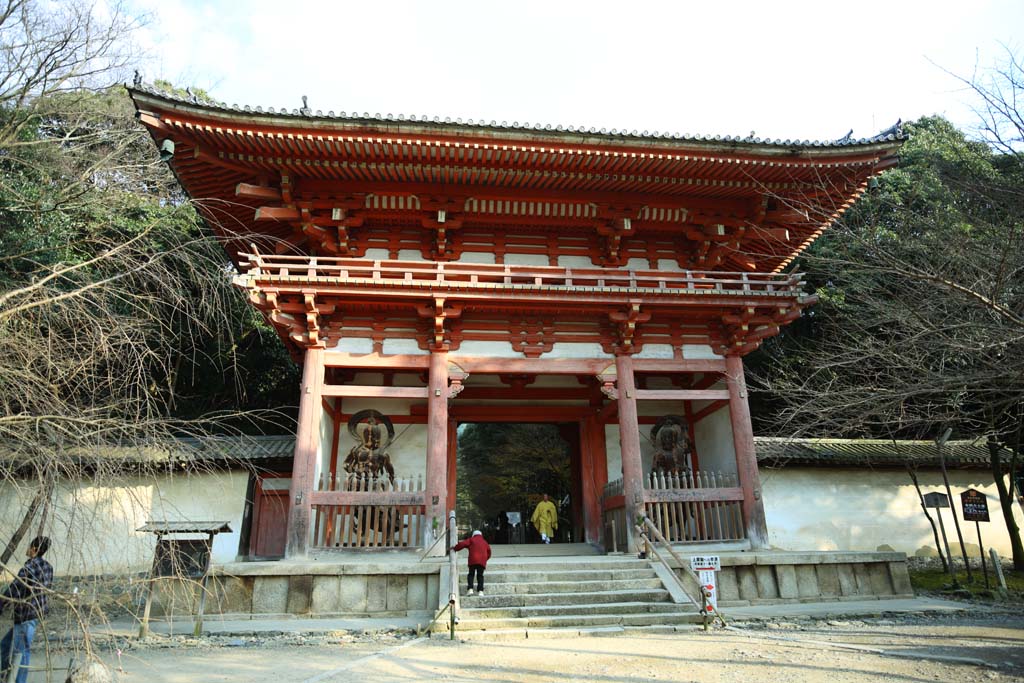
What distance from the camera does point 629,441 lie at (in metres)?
11.0

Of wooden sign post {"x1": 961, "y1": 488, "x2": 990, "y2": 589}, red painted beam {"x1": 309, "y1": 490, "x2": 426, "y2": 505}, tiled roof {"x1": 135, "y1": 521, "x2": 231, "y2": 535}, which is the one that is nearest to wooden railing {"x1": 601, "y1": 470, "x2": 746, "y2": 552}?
red painted beam {"x1": 309, "y1": 490, "x2": 426, "y2": 505}

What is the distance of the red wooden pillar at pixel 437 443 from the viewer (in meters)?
10.1

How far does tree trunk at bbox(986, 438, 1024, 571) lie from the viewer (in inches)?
493

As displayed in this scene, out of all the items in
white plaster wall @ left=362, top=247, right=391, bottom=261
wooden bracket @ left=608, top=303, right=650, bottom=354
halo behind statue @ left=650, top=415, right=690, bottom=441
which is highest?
white plaster wall @ left=362, top=247, right=391, bottom=261

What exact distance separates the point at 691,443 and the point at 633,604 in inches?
220

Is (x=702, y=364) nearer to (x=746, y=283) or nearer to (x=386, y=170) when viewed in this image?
(x=746, y=283)

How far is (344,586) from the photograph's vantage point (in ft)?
29.1

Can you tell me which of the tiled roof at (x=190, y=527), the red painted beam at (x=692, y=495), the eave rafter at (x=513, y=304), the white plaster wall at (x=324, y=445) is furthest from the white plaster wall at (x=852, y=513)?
the tiled roof at (x=190, y=527)

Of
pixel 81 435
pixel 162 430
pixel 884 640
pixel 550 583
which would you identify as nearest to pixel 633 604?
pixel 550 583

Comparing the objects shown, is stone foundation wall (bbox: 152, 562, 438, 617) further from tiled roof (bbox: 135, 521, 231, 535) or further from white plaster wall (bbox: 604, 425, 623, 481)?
white plaster wall (bbox: 604, 425, 623, 481)

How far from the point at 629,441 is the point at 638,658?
5.17m

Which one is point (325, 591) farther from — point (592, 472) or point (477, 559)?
point (592, 472)

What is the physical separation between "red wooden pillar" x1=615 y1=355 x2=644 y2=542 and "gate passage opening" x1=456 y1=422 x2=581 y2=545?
1201 centimetres

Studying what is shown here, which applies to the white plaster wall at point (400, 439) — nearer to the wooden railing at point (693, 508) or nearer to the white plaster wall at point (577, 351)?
the white plaster wall at point (577, 351)
